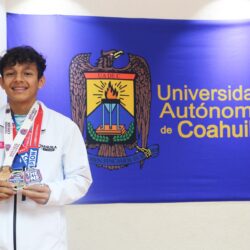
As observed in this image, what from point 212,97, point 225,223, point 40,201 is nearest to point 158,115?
point 212,97

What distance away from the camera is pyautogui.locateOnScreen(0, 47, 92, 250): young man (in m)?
1.52

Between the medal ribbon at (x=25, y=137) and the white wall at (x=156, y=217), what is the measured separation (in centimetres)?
138

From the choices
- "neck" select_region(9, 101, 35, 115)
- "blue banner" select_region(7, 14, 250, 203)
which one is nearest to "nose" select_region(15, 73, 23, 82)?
"neck" select_region(9, 101, 35, 115)

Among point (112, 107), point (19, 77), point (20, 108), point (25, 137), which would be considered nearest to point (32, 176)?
point (25, 137)

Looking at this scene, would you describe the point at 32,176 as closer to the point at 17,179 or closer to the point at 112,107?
the point at 17,179

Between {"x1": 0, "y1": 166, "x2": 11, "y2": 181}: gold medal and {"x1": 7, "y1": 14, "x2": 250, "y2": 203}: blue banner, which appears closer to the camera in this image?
{"x1": 0, "y1": 166, "x2": 11, "y2": 181}: gold medal

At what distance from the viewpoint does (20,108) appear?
1.71 m

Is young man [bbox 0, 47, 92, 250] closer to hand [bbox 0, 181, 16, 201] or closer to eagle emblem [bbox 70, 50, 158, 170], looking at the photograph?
hand [bbox 0, 181, 16, 201]

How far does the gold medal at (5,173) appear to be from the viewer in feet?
4.94

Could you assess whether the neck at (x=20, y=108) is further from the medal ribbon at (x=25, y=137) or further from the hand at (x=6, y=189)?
the hand at (x=6, y=189)

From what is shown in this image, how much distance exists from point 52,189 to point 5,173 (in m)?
0.19

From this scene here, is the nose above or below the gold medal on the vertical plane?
above

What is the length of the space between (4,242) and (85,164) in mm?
443

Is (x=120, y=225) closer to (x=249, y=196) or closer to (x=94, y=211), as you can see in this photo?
(x=94, y=211)
